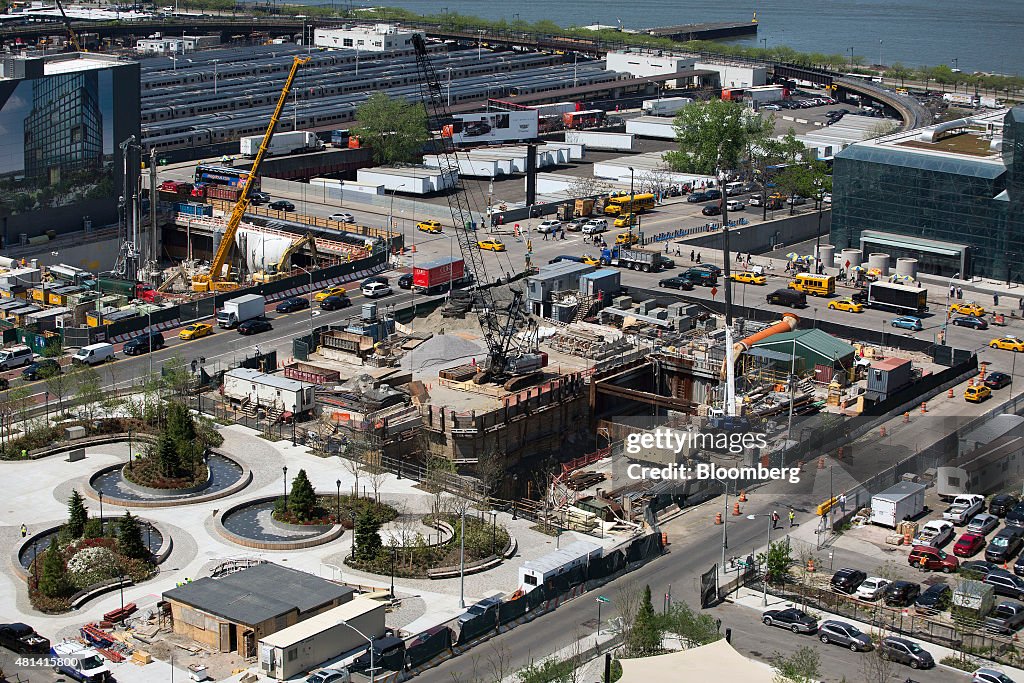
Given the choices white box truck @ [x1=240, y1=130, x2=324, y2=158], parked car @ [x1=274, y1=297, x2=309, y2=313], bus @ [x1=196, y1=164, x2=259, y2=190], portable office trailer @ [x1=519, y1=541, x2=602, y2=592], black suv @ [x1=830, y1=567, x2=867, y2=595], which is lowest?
black suv @ [x1=830, y1=567, x2=867, y2=595]

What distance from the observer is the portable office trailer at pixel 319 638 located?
111 ft

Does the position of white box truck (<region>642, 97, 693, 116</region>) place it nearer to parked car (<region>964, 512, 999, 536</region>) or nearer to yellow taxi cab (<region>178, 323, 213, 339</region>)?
yellow taxi cab (<region>178, 323, 213, 339</region>)

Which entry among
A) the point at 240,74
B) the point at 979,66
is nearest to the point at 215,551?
the point at 240,74

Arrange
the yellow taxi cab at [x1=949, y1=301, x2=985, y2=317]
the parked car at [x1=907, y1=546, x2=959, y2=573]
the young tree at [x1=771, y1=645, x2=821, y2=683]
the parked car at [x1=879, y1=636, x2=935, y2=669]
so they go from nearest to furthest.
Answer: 1. the young tree at [x1=771, y1=645, x2=821, y2=683]
2. the parked car at [x1=879, y1=636, x2=935, y2=669]
3. the parked car at [x1=907, y1=546, x2=959, y2=573]
4. the yellow taxi cab at [x1=949, y1=301, x2=985, y2=317]

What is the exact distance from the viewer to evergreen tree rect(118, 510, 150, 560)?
128 ft

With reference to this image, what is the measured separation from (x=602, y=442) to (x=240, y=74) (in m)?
86.6

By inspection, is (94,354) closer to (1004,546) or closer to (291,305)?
(291,305)

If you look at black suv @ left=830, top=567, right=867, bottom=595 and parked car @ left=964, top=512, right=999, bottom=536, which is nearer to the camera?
black suv @ left=830, top=567, right=867, bottom=595

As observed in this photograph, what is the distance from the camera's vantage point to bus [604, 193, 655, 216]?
85.1 meters

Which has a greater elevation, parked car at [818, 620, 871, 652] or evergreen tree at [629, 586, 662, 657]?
evergreen tree at [629, 586, 662, 657]

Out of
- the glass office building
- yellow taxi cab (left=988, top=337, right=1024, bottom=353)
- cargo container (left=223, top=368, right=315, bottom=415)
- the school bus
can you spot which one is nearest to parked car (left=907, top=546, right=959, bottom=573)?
cargo container (left=223, top=368, right=315, bottom=415)

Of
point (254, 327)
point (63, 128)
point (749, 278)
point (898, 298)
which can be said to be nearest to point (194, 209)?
point (63, 128)

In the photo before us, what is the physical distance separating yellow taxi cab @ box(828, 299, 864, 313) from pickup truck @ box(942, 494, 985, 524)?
2238cm

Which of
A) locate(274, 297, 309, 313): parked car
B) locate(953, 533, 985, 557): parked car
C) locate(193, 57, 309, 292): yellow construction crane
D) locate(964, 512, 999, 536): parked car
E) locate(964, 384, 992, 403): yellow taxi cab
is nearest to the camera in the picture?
locate(953, 533, 985, 557): parked car
